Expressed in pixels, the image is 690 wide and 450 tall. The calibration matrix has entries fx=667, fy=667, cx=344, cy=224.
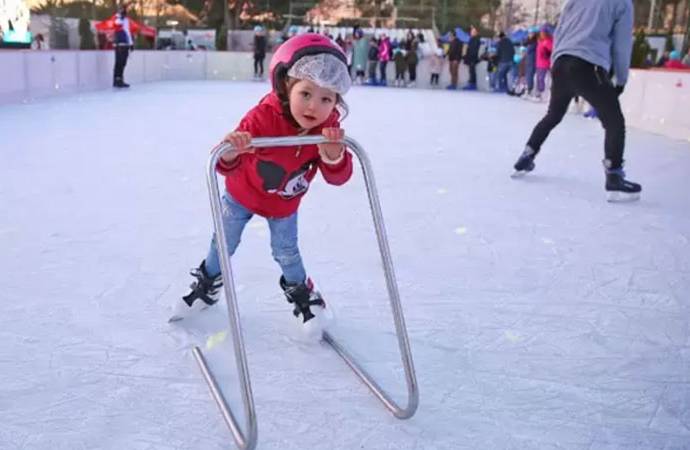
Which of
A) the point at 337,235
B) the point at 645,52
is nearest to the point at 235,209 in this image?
the point at 337,235

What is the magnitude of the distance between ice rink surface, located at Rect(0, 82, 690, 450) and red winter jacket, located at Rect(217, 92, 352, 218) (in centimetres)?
38

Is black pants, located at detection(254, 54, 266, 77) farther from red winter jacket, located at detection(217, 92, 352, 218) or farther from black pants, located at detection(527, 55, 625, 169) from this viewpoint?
red winter jacket, located at detection(217, 92, 352, 218)

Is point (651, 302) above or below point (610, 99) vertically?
below

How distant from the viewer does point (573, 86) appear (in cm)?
360

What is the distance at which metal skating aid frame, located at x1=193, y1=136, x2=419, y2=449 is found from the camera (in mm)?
1191

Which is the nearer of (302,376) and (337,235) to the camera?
(302,376)

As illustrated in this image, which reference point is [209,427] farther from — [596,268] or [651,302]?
[596,268]

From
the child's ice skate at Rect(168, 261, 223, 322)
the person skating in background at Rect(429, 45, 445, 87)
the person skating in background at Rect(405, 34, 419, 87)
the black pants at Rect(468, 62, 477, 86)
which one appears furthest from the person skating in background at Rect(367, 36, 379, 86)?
the child's ice skate at Rect(168, 261, 223, 322)

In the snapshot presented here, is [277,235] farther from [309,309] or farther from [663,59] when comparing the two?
[663,59]

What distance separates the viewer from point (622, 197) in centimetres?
348

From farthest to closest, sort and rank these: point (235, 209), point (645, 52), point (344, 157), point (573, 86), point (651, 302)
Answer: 1. point (645, 52)
2. point (573, 86)
3. point (651, 302)
4. point (235, 209)
5. point (344, 157)

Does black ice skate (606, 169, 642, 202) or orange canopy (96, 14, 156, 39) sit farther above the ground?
orange canopy (96, 14, 156, 39)

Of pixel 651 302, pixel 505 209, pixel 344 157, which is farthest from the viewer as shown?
pixel 505 209

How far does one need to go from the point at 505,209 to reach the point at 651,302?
1.23 m
